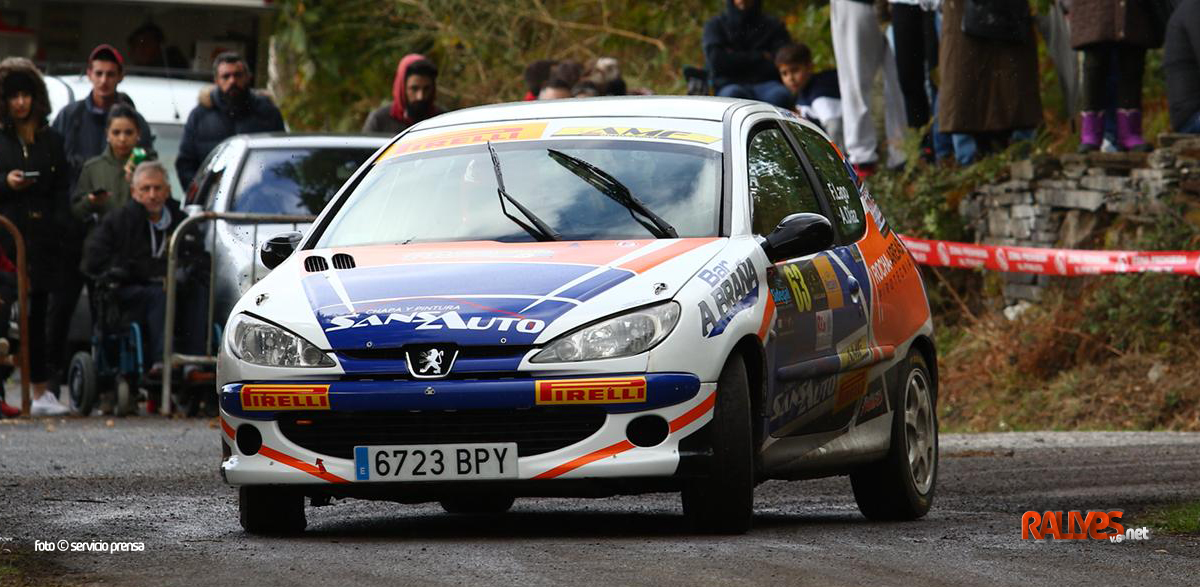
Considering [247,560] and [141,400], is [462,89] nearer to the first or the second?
[141,400]

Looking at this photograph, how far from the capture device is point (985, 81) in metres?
16.9

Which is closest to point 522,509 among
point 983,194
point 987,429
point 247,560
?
point 247,560

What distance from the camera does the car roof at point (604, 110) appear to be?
370 inches

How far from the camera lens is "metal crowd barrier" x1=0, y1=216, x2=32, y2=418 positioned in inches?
643

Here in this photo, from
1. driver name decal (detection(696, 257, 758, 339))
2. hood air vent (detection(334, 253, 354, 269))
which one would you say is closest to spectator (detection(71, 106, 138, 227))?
hood air vent (detection(334, 253, 354, 269))

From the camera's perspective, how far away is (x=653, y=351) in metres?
7.79

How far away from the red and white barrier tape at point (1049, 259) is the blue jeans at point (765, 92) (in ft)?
4.73

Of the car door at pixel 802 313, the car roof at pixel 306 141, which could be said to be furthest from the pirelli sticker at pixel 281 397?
the car roof at pixel 306 141

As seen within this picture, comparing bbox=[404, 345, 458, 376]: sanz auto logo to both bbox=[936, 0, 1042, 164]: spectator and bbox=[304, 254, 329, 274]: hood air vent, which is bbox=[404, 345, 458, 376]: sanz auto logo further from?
bbox=[936, 0, 1042, 164]: spectator

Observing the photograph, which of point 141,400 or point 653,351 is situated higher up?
point 653,351

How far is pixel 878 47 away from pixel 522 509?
377 inches

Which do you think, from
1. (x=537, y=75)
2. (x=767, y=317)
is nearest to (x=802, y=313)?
(x=767, y=317)
